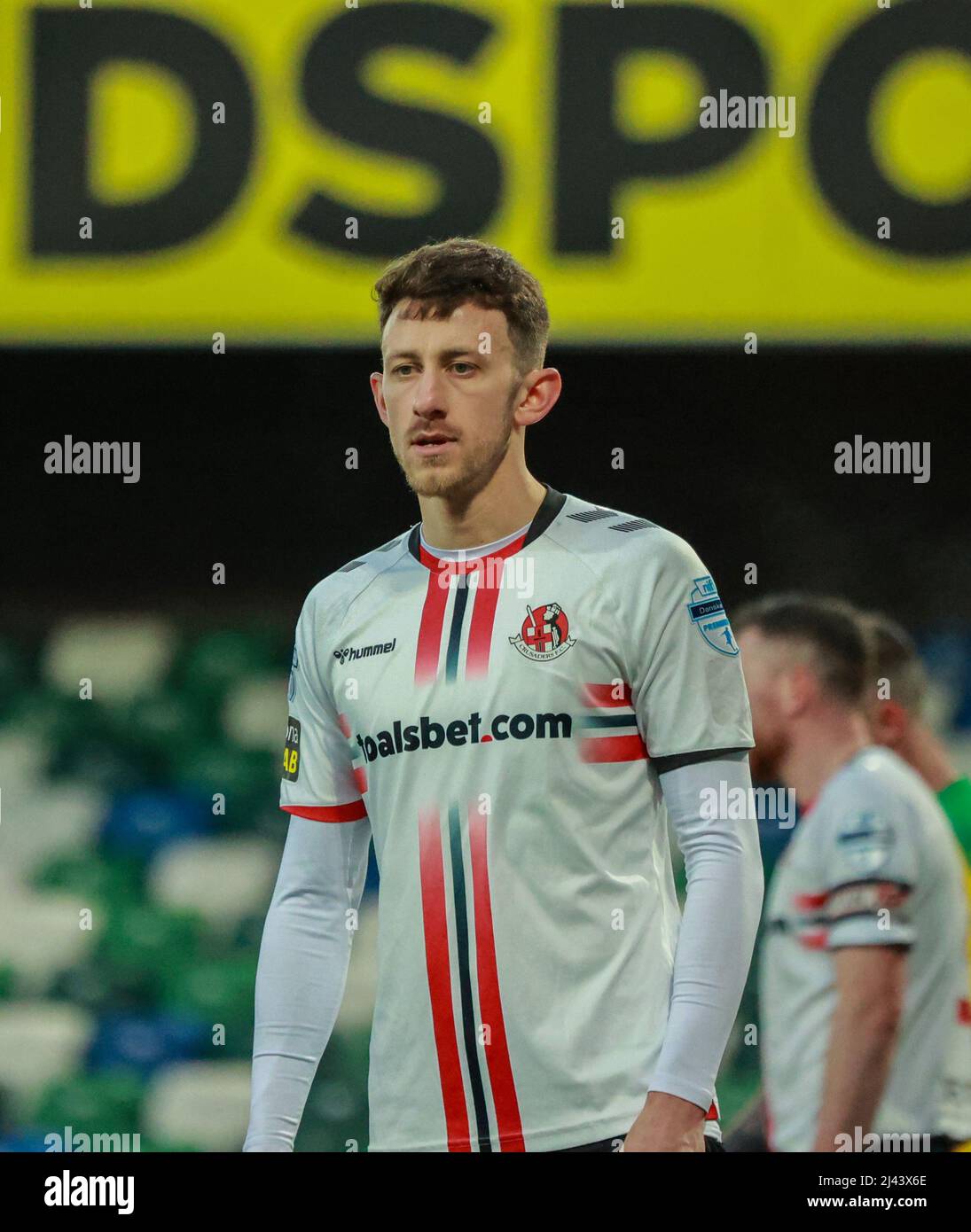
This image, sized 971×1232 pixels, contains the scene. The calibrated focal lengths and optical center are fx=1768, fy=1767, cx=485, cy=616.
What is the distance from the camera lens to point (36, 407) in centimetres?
395

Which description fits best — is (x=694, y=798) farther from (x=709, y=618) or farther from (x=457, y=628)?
(x=457, y=628)

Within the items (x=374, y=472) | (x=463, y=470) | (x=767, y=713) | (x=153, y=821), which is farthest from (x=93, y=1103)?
(x=463, y=470)

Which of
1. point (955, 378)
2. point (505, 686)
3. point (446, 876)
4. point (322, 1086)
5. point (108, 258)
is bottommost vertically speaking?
point (322, 1086)

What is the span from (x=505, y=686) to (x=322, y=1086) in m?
1.81

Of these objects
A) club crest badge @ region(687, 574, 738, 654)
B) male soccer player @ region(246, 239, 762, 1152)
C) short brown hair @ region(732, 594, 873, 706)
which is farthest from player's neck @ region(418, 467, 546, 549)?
short brown hair @ region(732, 594, 873, 706)

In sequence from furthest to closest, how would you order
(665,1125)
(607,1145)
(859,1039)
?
(859,1039), (607,1145), (665,1125)

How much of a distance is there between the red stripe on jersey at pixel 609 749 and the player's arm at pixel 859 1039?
1.06 m

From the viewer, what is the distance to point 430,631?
2.35 metres

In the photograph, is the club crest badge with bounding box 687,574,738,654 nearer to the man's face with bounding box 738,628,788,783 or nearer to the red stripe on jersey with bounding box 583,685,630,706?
the red stripe on jersey with bounding box 583,685,630,706

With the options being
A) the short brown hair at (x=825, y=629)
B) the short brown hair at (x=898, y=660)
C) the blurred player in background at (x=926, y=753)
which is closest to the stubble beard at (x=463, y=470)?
the short brown hair at (x=825, y=629)

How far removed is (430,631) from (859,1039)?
1.22m

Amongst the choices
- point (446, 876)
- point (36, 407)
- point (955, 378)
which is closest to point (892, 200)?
point (955, 378)
